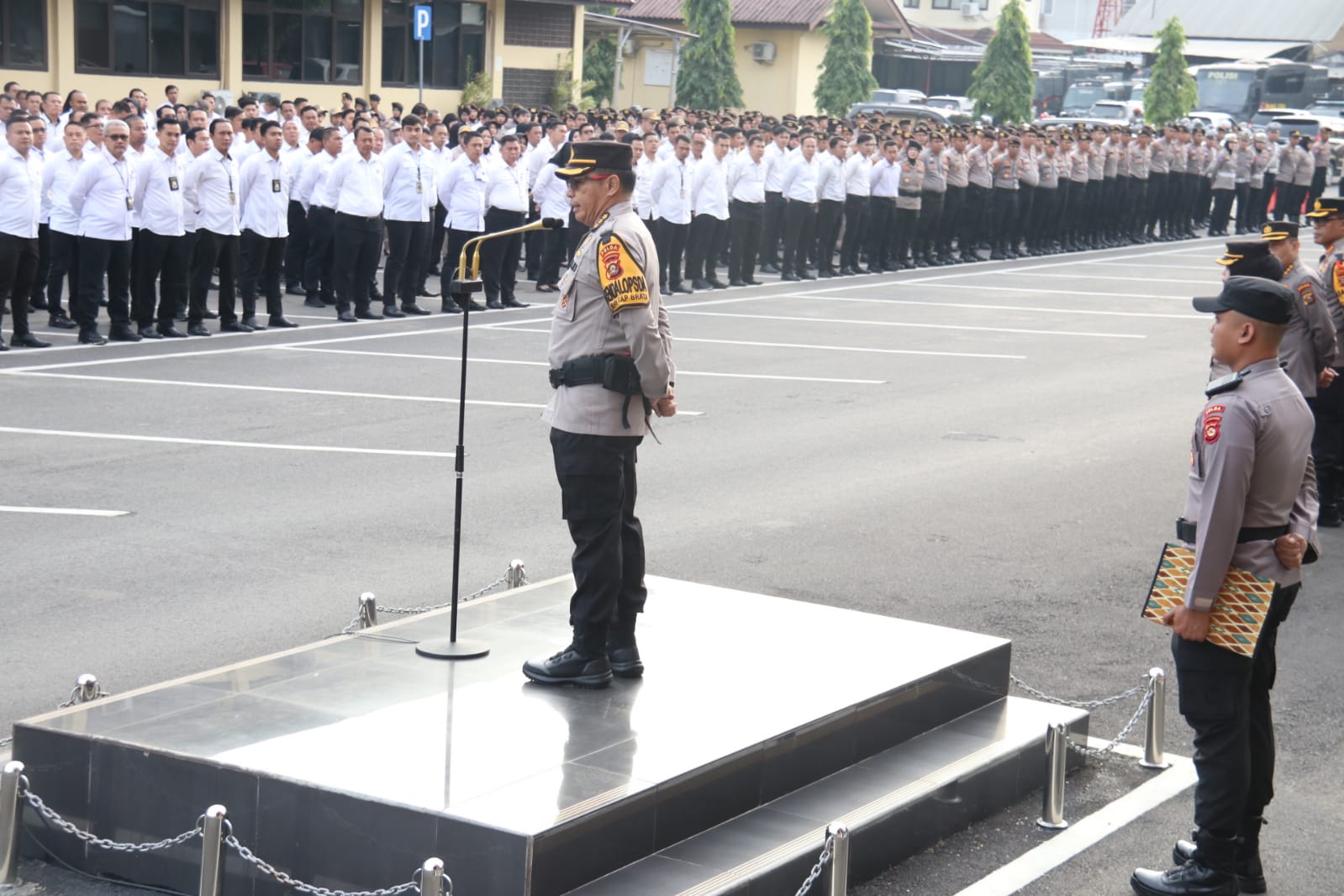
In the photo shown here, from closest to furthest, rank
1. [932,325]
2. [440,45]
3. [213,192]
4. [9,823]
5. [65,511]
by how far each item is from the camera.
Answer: [9,823]
[65,511]
[213,192]
[932,325]
[440,45]

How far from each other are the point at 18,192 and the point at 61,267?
147 centimetres

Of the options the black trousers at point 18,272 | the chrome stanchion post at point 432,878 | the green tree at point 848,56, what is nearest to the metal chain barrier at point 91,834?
the chrome stanchion post at point 432,878

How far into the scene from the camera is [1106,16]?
284 ft

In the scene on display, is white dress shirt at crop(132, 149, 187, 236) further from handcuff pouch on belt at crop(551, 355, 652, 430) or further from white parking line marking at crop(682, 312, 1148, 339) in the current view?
handcuff pouch on belt at crop(551, 355, 652, 430)

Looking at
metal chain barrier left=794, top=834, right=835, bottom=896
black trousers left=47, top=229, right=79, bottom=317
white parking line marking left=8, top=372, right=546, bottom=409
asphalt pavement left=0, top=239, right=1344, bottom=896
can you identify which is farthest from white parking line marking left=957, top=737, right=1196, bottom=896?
black trousers left=47, top=229, right=79, bottom=317

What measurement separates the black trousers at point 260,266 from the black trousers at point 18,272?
2.25 meters

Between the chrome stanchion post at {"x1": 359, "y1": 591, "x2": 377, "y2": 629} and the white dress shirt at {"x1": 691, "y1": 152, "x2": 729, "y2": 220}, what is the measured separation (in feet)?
51.7

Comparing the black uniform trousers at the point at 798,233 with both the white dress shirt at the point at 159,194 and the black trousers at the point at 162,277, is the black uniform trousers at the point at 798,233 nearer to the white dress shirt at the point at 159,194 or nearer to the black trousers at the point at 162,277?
the black trousers at the point at 162,277

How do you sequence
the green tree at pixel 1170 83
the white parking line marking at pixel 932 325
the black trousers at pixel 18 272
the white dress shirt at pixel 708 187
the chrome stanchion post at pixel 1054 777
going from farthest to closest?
the green tree at pixel 1170 83, the white dress shirt at pixel 708 187, the white parking line marking at pixel 932 325, the black trousers at pixel 18 272, the chrome stanchion post at pixel 1054 777

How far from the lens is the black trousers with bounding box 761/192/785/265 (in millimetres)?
24344

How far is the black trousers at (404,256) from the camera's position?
18453mm

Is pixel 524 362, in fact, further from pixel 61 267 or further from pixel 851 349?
pixel 61 267

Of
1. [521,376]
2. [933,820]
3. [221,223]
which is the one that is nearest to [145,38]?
[221,223]

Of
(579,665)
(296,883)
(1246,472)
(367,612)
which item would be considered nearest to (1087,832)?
(1246,472)
